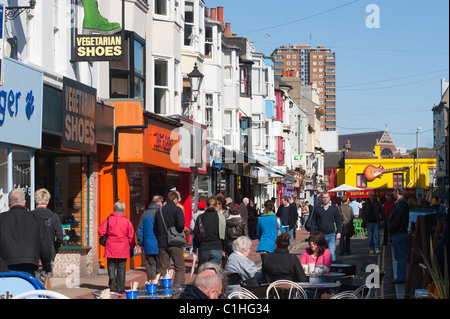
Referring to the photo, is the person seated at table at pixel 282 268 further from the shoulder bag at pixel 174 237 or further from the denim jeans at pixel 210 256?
the shoulder bag at pixel 174 237

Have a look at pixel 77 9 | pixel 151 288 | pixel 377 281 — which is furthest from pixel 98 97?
pixel 151 288

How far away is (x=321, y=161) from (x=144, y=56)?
78.0 meters

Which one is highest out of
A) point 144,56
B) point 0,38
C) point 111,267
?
point 144,56

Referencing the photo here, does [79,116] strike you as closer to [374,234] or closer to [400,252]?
[400,252]

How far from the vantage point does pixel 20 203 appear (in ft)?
32.7

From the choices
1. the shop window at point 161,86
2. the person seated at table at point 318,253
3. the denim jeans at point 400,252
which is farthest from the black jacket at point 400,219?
the shop window at point 161,86

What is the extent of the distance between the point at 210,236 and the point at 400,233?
402 centimetres

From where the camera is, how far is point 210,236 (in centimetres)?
1488

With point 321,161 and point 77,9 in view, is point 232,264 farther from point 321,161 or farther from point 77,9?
point 321,161

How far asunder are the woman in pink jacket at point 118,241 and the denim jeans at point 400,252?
214 inches

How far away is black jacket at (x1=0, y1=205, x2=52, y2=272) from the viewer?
9.83m

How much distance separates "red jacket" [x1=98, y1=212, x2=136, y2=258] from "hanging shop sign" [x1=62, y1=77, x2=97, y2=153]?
2.35 m

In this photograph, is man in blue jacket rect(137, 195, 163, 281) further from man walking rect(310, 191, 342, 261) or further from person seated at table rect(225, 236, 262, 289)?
man walking rect(310, 191, 342, 261)

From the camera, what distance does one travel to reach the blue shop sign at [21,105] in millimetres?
12609
